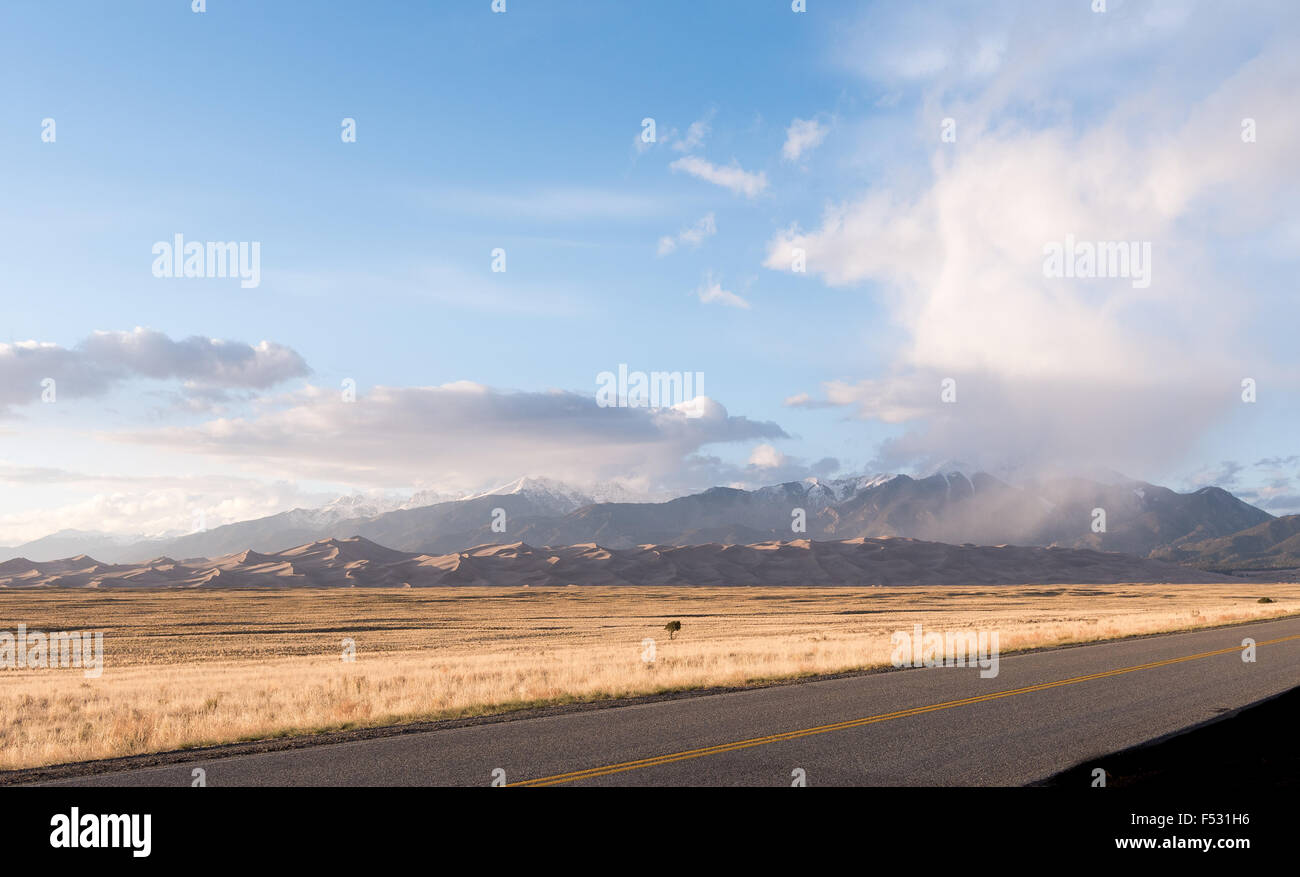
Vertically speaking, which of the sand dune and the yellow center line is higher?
the yellow center line

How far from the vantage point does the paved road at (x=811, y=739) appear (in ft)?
32.8

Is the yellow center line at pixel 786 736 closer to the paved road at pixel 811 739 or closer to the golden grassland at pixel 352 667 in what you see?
the paved road at pixel 811 739

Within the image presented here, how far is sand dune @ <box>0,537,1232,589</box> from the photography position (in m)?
150

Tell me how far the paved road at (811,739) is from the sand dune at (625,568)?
13428 cm

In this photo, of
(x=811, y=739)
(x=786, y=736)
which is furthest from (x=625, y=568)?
(x=811, y=739)

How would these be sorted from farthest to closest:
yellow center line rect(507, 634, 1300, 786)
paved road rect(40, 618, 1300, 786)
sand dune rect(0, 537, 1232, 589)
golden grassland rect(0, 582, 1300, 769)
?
1. sand dune rect(0, 537, 1232, 589)
2. golden grassland rect(0, 582, 1300, 769)
3. paved road rect(40, 618, 1300, 786)
4. yellow center line rect(507, 634, 1300, 786)

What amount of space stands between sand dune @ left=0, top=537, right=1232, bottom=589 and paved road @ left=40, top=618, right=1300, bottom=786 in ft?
441

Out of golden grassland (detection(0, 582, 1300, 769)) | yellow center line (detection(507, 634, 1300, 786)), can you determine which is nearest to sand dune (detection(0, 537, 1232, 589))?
golden grassland (detection(0, 582, 1300, 769))

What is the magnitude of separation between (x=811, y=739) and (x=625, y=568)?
154 meters

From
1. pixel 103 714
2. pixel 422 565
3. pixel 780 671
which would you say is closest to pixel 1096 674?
pixel 780 671

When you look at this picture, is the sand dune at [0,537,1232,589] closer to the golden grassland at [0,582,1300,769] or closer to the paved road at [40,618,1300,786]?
the golden grassland at [0,582,1300,769]

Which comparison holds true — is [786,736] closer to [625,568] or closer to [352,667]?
[352,667]
